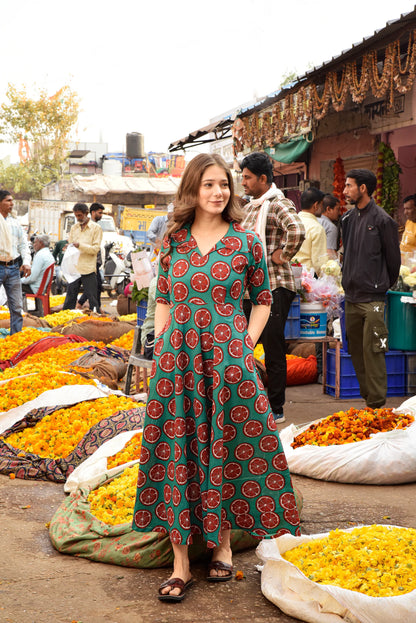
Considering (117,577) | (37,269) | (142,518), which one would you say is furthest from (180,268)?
(37,269)

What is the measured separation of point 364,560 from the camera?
314 centimetres

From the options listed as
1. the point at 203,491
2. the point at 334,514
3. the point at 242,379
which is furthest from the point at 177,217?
the point at 334,514

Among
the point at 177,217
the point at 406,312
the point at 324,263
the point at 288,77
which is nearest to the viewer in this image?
the point at 177,217

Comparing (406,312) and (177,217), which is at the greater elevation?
(177,217)

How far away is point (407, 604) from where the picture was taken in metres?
2.86

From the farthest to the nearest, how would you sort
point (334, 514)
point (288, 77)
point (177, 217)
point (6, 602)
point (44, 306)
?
point (288, 77) → point (44, 306) → point (334, 514) → point (177, 217) → point (6, 602)

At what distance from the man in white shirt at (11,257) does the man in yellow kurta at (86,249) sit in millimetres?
2569

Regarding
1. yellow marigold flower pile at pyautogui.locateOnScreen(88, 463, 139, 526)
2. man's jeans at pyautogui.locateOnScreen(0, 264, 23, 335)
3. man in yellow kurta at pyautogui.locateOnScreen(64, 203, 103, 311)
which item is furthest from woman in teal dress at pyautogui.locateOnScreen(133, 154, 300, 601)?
man in yellow kurta at pyautogui.locateOnScreen(64, 203, 103, 311)

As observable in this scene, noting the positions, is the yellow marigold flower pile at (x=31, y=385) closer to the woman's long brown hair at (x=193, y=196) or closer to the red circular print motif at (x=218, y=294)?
the woman's long brown hair at (x=193, y=196)

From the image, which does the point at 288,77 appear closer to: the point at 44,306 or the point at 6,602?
the point at 44,306

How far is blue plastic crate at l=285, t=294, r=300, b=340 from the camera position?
24.4 feet

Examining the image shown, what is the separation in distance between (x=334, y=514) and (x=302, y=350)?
4.69 m

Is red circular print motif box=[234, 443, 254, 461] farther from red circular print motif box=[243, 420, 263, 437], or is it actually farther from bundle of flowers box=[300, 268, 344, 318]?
bundle of flowers box=[300, 268, 344, 318]

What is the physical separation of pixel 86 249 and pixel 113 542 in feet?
32.8
